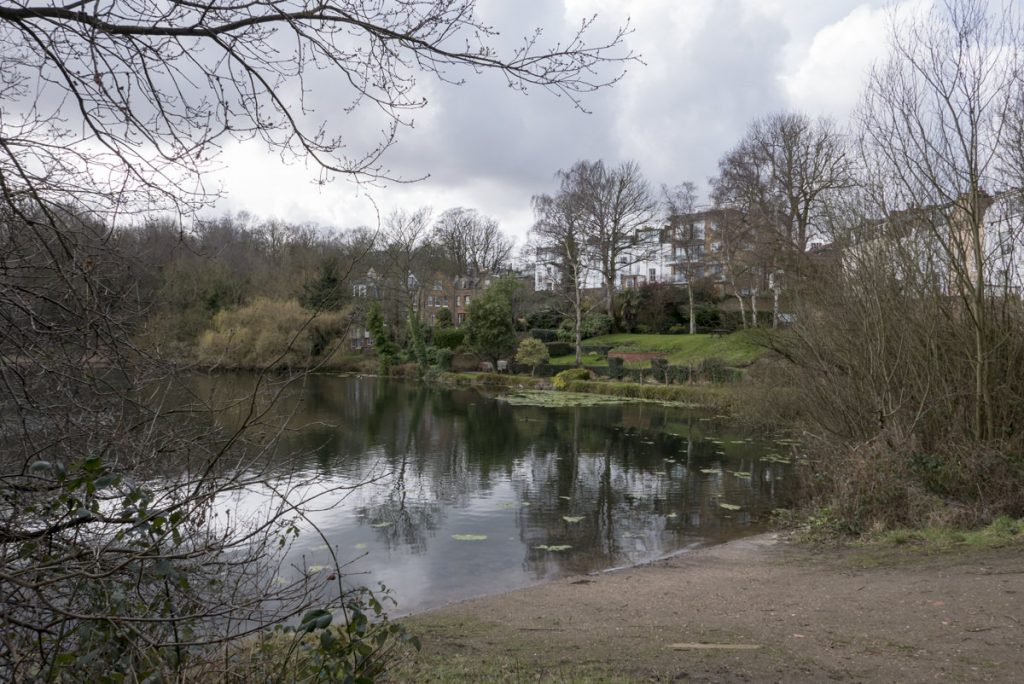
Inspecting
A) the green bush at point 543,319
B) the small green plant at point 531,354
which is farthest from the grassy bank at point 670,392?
the green bush at point 543,319

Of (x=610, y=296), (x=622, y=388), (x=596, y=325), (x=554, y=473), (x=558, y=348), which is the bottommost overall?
(x=554, y=473)

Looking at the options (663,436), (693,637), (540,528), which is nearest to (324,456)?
(540,528)

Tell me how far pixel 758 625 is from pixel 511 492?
8.66m

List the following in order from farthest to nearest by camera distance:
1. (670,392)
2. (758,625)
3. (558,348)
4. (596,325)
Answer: (596,325) → (558,348) → (670,392) → (758,625)

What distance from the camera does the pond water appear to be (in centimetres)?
995

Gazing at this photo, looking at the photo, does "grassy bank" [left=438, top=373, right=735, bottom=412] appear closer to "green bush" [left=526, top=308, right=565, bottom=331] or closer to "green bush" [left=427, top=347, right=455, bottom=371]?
"green bush" [left=427, top=347, right=455, bottom=371]

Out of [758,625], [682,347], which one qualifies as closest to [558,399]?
[682,347]

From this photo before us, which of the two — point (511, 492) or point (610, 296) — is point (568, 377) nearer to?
point (610, 296)

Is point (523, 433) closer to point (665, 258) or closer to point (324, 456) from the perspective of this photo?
point (324, 456)

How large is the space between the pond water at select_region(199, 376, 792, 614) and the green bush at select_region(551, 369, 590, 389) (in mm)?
8700

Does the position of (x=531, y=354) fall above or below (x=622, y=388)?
above

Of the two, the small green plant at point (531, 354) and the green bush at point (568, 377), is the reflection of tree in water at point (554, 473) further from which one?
the small green plant at point (531, 354)

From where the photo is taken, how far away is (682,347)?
131 feet

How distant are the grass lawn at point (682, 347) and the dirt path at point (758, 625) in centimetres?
2451
